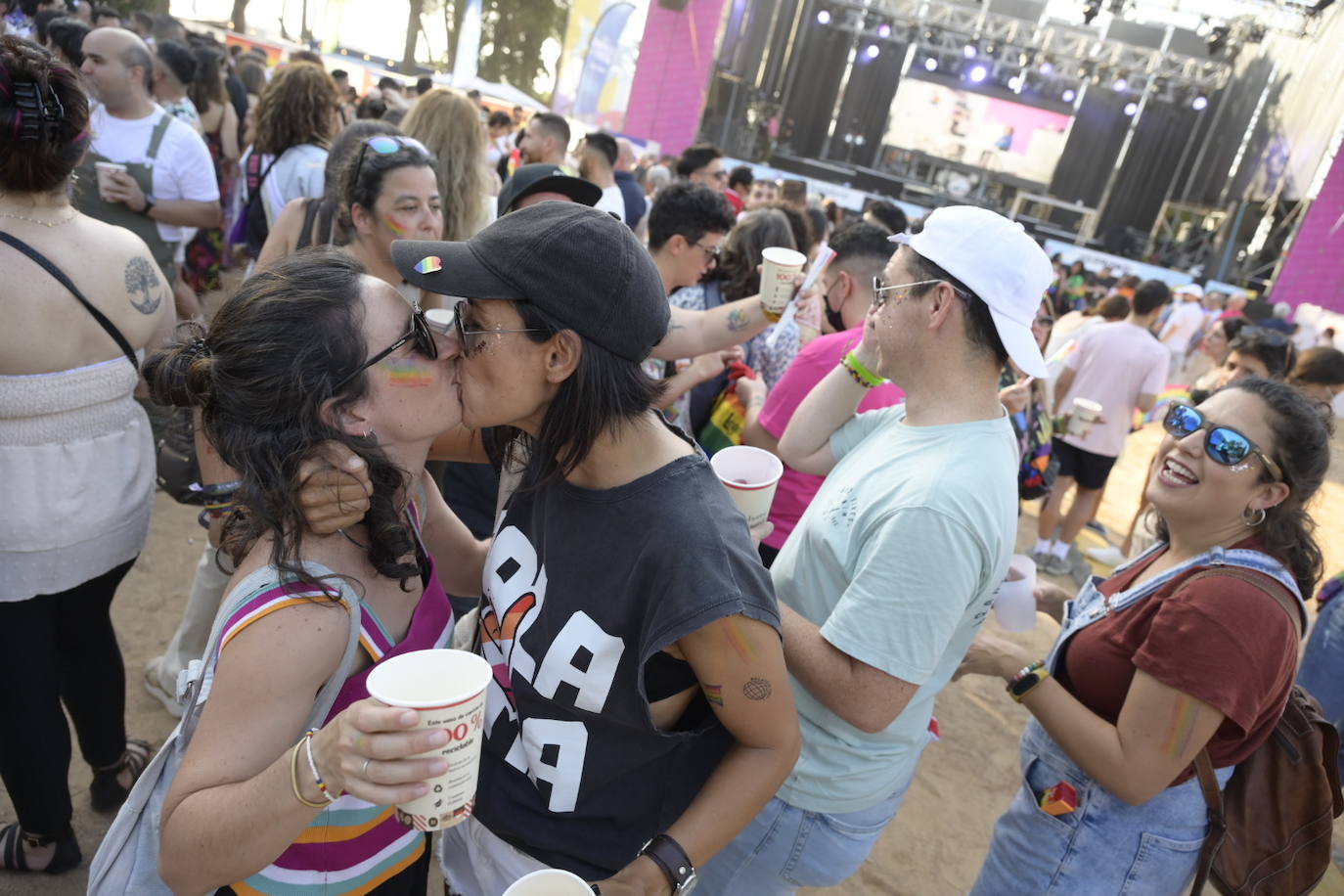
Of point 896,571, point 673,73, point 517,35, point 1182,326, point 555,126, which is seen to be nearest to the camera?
point 896,571

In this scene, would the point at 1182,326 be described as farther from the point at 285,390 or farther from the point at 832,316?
the point at 285,390

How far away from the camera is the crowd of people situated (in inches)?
50.1

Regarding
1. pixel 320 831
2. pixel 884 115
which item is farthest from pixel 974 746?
pixel 884 115

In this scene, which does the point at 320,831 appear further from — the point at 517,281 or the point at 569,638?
the point at 517,281

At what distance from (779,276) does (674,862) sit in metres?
1.91

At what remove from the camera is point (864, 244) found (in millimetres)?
3441

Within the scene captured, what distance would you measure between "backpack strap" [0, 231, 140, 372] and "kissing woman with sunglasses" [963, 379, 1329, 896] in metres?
2.36

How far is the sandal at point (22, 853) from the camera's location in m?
2.32

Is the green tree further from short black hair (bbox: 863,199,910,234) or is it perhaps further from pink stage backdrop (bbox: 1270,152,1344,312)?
short black hair (bbox: 863,199,910,234)

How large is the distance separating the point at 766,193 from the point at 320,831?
8504mm

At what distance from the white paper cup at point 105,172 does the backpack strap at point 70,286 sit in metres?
1.85

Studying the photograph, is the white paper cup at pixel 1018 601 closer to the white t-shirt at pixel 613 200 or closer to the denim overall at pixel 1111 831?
the denim overall at pixel 1111 831

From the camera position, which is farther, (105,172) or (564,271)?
(105,172)

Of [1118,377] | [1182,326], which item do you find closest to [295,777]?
[1118,377]
